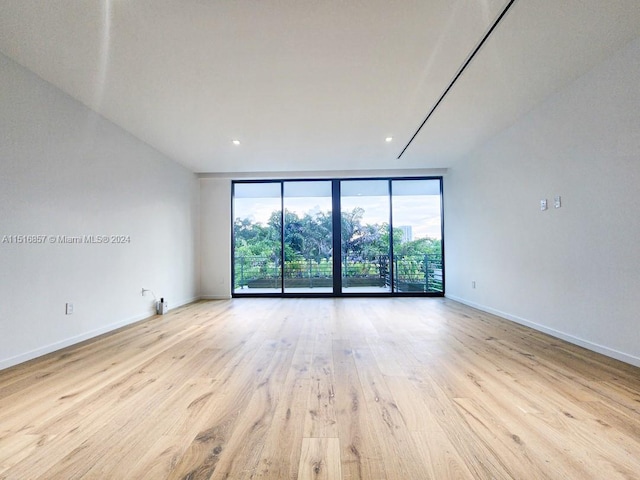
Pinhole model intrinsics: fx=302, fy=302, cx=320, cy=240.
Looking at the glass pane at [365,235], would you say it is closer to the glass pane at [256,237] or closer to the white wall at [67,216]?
the glass pane at [256,237]

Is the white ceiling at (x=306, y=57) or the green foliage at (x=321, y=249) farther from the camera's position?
the green foliage at (x=321, y=249)

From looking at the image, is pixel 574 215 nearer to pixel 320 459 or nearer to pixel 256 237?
pixel 320 459

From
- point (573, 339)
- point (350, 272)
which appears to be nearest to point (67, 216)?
point (350, 272)

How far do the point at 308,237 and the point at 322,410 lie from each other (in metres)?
4.75

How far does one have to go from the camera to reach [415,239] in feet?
20.6

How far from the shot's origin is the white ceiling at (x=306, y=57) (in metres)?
2.04

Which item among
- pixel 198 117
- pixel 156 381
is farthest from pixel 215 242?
pixel 156 381

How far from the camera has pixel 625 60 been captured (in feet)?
8.02

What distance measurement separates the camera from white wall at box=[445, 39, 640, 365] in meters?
2.47

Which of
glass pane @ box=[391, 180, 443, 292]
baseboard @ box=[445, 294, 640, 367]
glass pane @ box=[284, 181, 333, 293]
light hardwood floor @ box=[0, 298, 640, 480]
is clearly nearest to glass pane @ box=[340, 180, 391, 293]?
glass pane @ box=[391, 180, 443, 292]

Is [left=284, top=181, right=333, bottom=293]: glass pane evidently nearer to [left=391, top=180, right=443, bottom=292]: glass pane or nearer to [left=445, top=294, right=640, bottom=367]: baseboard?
[left=391, top=180, right=443, bottom=292]: glass pane

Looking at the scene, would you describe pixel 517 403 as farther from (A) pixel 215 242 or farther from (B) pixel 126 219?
(A) pixel 215 242

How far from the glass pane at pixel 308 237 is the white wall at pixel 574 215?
295 cm

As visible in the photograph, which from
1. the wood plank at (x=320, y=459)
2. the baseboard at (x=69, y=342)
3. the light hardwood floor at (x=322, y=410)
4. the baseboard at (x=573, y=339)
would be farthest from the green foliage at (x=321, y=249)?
the wood plank at (x=320, y=459)
